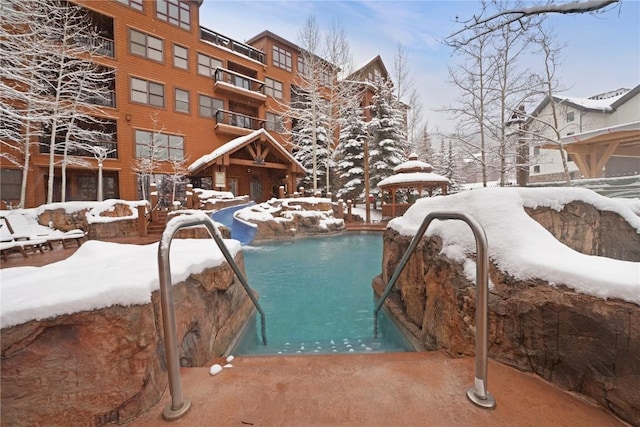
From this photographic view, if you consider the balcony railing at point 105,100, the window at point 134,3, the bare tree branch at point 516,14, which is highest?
the window at point 134,3

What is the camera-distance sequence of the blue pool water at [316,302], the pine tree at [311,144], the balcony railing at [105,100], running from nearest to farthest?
the blue pool water at [316,302], the balcony railing at [105,100], the pine tree at [311,144]

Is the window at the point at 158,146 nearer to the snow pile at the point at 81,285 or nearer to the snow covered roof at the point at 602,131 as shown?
the snow pile at the point at 81,285

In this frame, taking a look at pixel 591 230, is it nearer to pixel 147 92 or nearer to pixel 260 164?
pixel 260 164

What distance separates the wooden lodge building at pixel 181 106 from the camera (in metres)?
13.8

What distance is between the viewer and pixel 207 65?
17766mm

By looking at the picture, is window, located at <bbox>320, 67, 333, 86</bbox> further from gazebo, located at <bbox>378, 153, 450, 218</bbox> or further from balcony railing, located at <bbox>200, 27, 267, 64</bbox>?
gazebo, located at <bbox>378, 153, 450, 218</bbox>

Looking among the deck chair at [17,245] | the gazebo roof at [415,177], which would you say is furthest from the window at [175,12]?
the gazebo roof at [415,177]

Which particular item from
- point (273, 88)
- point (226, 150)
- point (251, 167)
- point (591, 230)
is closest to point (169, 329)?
point (591, 230)

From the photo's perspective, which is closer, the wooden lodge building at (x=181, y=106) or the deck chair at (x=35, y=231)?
the deck chair at (x=35, y=231)

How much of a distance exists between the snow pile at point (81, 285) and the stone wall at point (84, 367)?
0.05m

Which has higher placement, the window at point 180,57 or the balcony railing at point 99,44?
the window at point 180,57

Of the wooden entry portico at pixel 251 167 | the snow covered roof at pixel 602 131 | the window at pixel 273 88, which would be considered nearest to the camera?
the snow covered roof at pixel 602 131

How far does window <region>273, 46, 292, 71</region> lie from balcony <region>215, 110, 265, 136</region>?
5.87 m

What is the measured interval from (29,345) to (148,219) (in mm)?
10541
